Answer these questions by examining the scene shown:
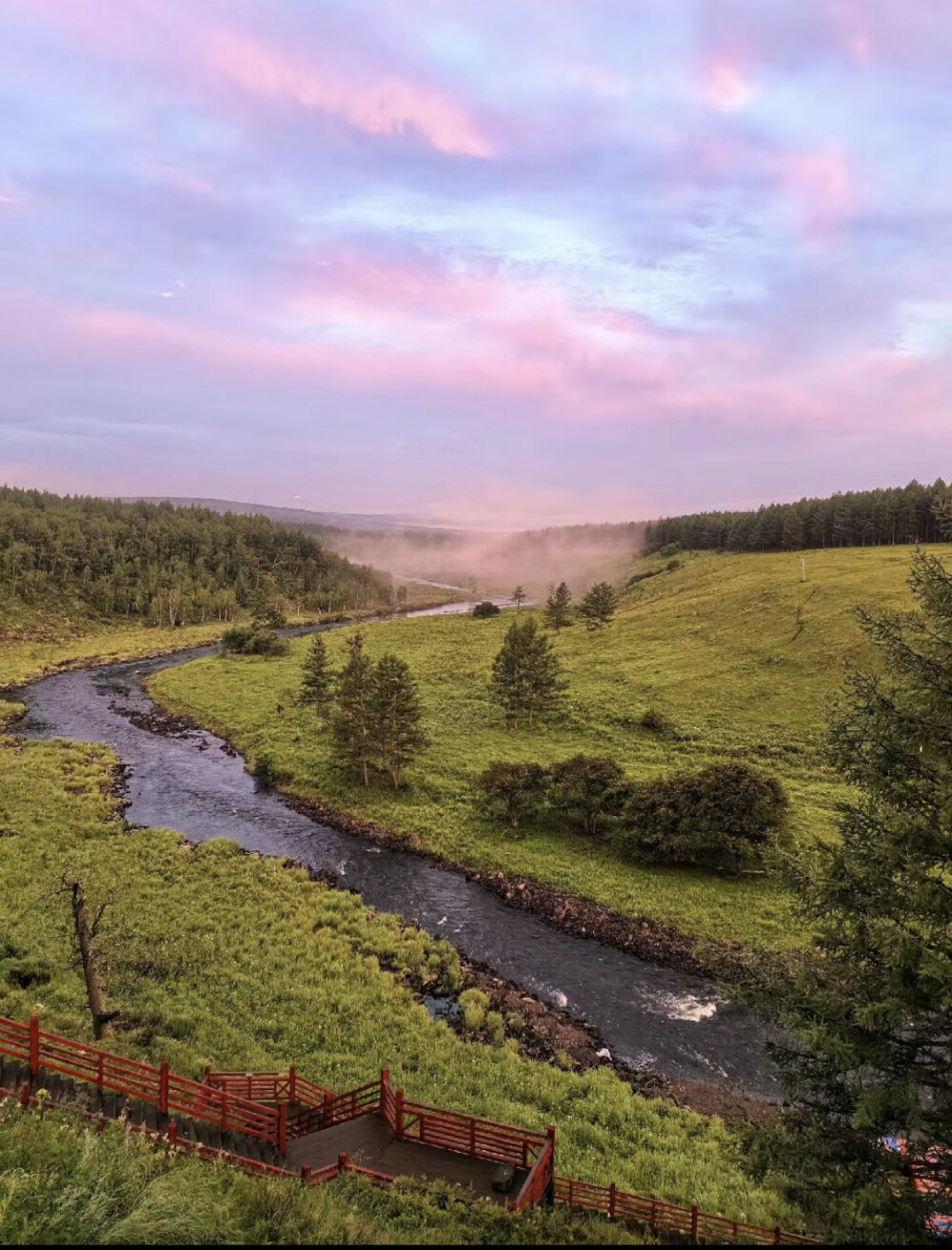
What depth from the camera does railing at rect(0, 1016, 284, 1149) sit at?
14.3 meters

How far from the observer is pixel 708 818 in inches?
1447

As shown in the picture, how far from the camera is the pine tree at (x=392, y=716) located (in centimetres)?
4800

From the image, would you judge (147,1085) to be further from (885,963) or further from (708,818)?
(708,818)

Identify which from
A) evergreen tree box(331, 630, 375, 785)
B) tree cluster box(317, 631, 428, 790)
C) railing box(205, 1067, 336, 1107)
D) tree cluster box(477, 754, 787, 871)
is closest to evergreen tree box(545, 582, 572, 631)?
tree cluster box(317, 631, 428, 790)

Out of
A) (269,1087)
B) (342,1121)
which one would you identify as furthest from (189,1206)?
(269,1087)

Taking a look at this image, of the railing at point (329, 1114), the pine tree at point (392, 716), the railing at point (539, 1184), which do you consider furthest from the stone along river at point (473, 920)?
the railing at point (329, 1114)

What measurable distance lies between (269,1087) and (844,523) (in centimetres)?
15791

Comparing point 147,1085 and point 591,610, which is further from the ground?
point 591,610

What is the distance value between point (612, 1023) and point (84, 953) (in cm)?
1983

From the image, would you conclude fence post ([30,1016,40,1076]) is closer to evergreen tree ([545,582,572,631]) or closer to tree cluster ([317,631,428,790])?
tree cluster ([317,631,428,790])

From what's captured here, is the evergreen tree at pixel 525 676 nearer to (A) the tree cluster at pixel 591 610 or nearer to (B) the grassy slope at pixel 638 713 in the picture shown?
(B) the grassy slope at pixel 638 713

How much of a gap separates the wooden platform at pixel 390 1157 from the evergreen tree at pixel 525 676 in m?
44.3

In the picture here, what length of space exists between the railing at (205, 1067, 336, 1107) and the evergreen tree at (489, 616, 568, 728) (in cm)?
4331

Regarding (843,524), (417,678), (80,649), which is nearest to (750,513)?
(843,524)
